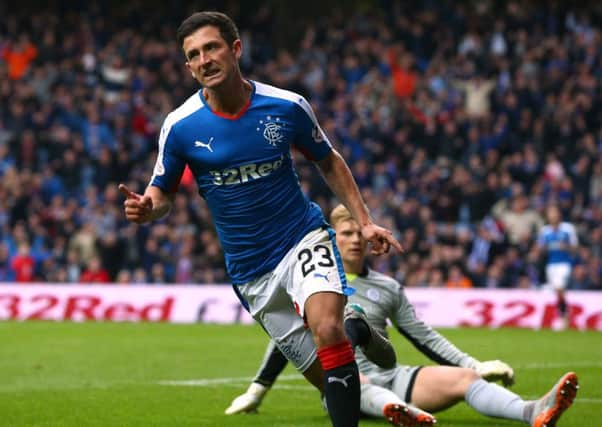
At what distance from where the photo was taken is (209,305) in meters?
20.8

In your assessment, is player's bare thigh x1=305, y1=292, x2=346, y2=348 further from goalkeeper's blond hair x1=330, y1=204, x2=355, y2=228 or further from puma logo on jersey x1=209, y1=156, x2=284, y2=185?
goalkeeper's blond hair x1=330, y1=204, x2=355, y2=228

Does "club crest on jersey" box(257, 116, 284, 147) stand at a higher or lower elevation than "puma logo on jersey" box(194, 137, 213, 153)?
higher

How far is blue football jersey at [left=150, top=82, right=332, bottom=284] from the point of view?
665cm

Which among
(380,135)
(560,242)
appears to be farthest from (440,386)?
(380,135)

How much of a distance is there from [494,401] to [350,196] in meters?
1.64

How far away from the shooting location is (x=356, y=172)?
2403 centimetres

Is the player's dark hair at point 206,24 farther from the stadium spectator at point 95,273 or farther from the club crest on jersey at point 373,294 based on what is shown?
the stadium spectator at point 95,273

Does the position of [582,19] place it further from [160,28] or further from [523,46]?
[160,28]

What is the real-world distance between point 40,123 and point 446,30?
922 cm

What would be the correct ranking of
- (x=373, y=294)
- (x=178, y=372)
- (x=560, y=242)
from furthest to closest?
(x=560, y=242)
(x=178, y=372)
(x=373, y=294)

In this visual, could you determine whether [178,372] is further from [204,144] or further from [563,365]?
[204,144]

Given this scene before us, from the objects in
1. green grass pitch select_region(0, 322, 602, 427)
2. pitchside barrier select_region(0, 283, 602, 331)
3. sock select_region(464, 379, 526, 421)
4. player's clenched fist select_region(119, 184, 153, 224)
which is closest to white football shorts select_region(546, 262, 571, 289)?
pitchside barrier select_region(0, 283, 602, 331)

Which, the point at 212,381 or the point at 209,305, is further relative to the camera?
the point at 209,305

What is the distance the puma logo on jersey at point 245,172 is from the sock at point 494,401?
2.04 meters
